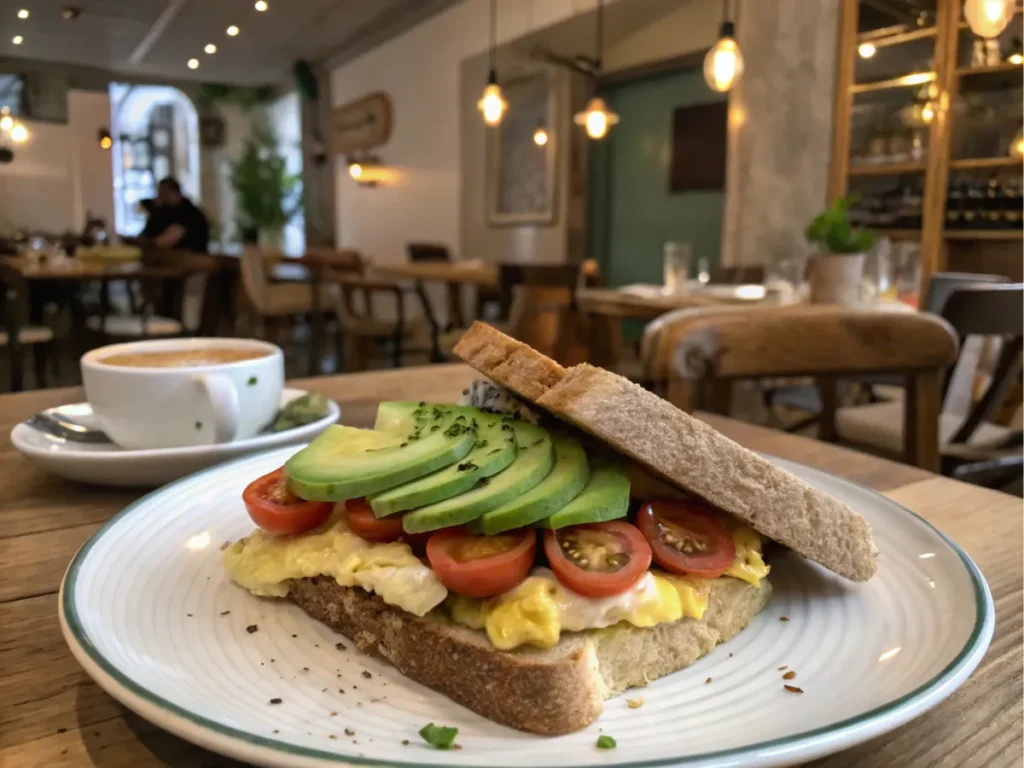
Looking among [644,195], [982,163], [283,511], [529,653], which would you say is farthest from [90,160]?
[529,653]

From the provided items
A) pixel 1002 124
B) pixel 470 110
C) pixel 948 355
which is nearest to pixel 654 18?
pixel 470 110

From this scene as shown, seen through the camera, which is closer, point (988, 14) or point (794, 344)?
point (794, 344)

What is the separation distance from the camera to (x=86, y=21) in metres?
9.83

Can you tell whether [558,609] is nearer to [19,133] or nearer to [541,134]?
[541,134]

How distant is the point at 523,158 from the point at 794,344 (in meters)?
7.50

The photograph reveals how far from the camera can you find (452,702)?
1.66ft

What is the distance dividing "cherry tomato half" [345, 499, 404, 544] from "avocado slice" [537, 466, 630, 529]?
12cm

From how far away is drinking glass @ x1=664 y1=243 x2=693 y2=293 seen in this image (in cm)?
381

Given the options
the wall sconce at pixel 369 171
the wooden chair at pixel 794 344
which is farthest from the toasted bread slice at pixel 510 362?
the wall sconce at pixel 369 171

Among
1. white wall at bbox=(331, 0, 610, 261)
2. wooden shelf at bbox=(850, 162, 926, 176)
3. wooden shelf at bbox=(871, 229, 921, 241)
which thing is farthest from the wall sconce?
wooden shelf at bbox=(871, 229, 921, 241)

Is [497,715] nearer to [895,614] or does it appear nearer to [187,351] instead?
[895,614]

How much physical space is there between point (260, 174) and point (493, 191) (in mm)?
6793

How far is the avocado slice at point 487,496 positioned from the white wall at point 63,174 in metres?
11.9

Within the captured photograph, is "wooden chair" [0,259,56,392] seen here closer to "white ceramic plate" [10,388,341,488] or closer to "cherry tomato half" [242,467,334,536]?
"white ceramic plate" [10,388,341,488]
